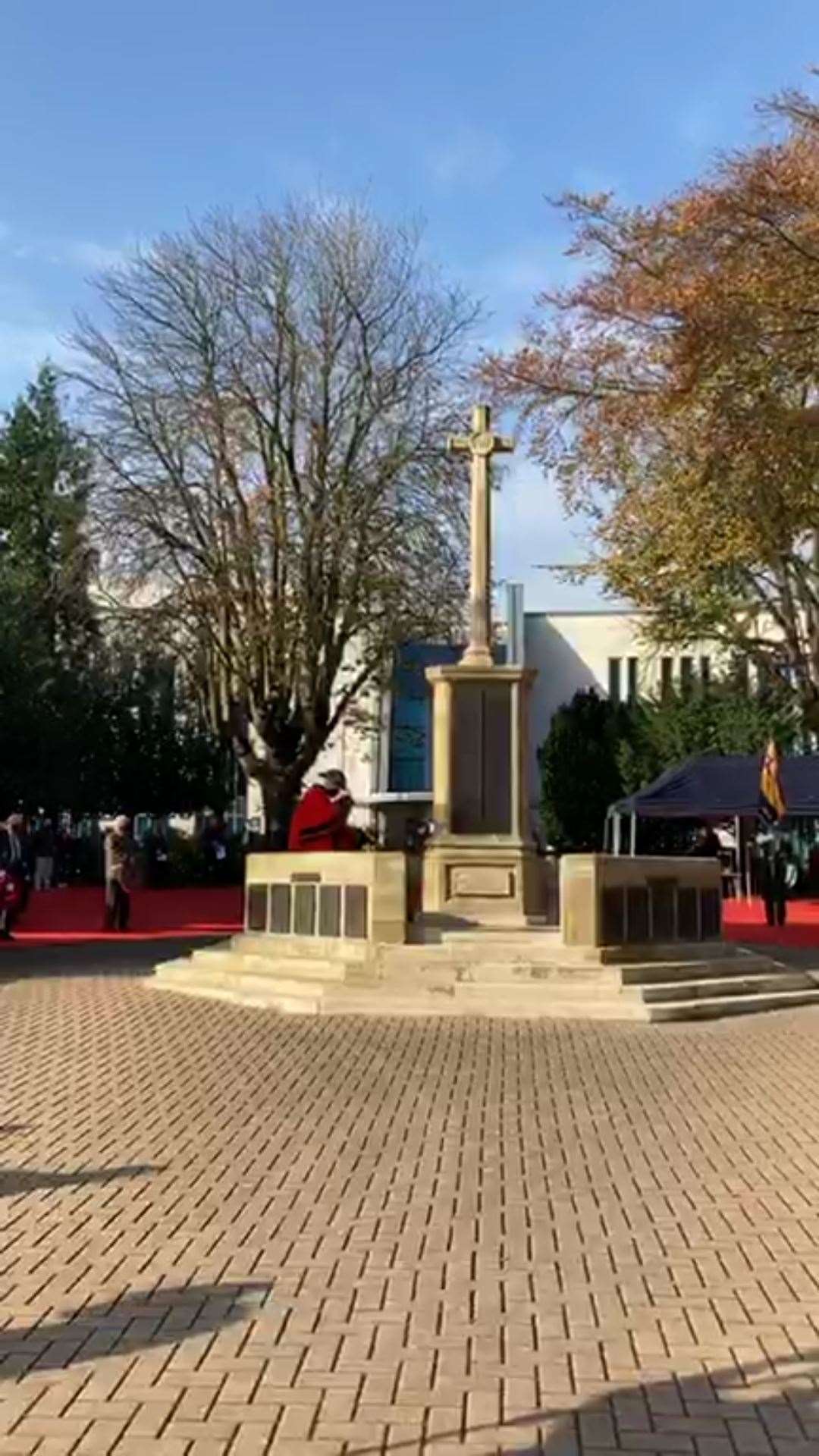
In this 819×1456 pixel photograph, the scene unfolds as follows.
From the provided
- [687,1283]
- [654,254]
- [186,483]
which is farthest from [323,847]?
[186,483]

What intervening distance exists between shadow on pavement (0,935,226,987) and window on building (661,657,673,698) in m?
29.4

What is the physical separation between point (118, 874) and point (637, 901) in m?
11.8

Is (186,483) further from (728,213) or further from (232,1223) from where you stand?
(232,1223)

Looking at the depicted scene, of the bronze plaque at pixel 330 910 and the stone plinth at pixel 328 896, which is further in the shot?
the bronze plaque at pixel 330 910

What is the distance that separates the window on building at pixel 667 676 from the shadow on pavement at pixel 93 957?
2938 cm

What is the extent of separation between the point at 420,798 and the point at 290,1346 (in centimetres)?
5354

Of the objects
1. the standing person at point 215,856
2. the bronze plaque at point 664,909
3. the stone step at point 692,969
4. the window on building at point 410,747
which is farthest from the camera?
the window on building at point 410,747

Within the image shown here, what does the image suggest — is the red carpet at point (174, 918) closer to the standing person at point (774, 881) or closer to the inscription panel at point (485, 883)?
the standing person at point (774, 881)

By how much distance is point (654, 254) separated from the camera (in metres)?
19.2

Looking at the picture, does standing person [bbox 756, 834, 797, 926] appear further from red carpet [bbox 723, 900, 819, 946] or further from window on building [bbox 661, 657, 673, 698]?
window on building [bbox 661, 657, 673, 698]

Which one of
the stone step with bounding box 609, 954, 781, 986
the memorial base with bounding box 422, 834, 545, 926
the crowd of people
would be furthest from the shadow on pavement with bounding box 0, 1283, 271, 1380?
the memorial base with bounding box 422, 834, 545, 926

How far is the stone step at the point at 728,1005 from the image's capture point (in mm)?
12953

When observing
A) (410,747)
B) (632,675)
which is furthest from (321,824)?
(632,675)

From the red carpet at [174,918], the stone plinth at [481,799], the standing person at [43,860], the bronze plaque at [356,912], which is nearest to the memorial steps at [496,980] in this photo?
the bronze plaque at [356,912]
